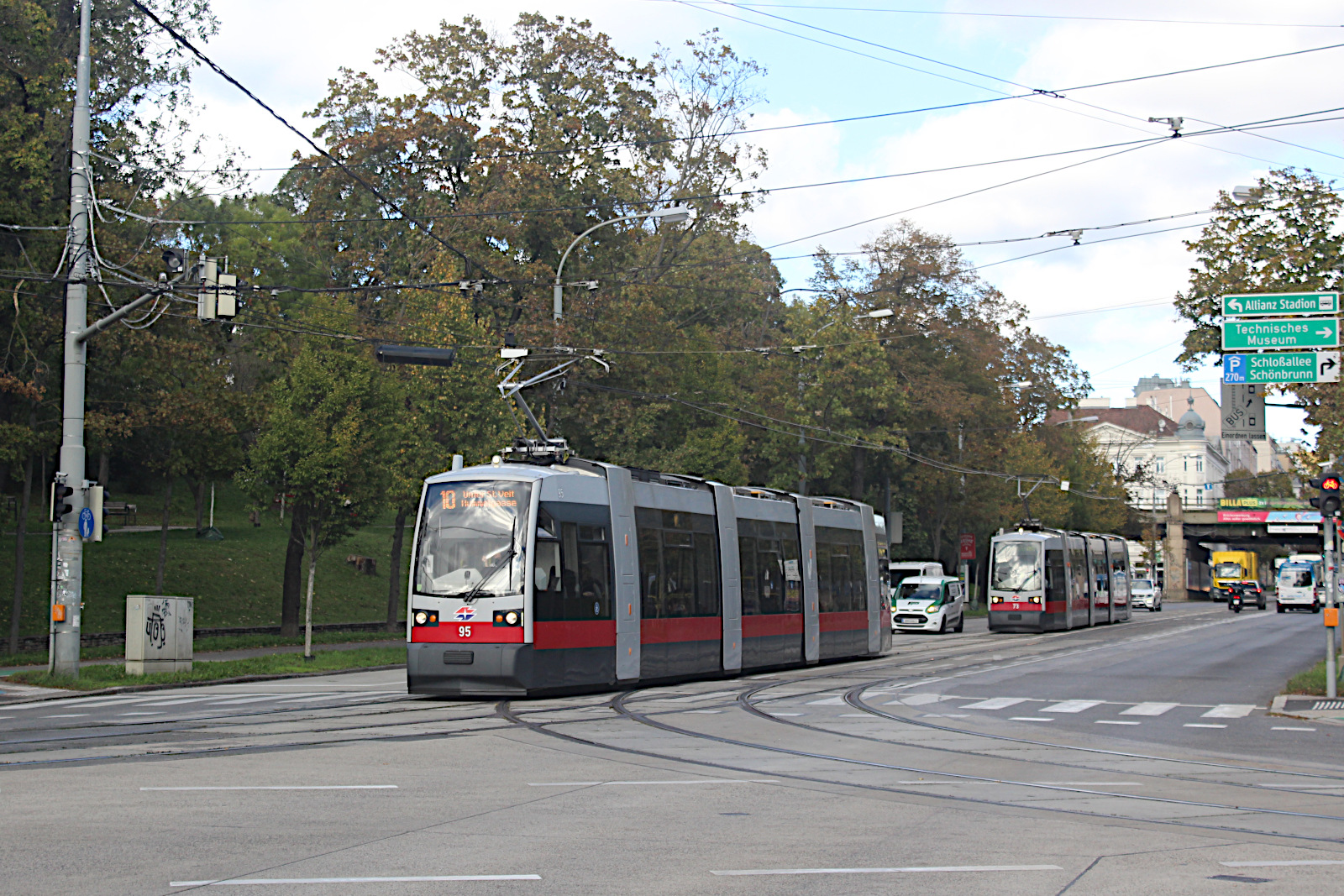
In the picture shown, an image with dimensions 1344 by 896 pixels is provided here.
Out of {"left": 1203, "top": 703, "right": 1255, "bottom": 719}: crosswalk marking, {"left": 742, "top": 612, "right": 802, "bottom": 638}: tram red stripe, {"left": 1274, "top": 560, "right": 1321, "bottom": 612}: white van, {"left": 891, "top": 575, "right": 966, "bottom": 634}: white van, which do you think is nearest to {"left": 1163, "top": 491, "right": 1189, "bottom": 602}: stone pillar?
{"left": 1274, "top": 560, "right": 1321, "bottom": 612}: white van

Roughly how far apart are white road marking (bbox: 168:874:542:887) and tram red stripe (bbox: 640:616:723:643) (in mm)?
12965

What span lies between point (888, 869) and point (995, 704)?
12.7 m

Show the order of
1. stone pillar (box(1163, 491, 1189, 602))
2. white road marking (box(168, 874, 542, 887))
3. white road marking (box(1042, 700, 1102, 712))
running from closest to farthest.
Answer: white road marking (box(168, 874, 542, 887))
white road marking (box(1042, 700, 1102, 712))
stone pillar (box(1163, 491, 1189, 602))

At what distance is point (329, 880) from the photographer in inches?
272

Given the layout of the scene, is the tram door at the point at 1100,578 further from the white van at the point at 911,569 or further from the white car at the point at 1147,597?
the white car at the point at 1147,597

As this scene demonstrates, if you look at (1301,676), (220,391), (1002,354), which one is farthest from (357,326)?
(1002,354)

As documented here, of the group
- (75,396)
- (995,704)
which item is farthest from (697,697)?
(75,396)

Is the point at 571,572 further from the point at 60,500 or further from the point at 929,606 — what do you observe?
the point at 929,606

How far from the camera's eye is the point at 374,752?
12398 mm

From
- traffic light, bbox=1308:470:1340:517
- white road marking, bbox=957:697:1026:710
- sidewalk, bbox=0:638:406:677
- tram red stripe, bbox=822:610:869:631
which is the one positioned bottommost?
white road marking, bbox=957:697:1026:710

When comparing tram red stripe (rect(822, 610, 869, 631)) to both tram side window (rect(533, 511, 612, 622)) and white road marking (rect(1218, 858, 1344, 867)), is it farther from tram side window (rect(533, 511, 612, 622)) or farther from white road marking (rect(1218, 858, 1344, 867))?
white road marking (rect(1218, 858, 1344, 867))

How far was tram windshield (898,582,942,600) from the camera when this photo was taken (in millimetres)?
48000

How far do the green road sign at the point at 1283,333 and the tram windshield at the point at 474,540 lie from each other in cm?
1345

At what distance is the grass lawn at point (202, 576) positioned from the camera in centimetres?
3709
